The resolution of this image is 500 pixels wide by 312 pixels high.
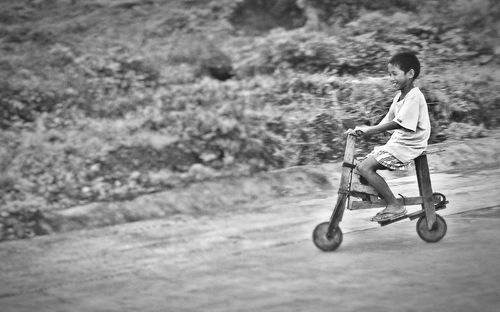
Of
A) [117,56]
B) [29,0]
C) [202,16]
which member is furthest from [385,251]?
[29,0]

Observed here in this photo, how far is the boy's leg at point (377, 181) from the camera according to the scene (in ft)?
18.7

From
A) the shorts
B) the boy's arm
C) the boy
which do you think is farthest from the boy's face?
the shorts

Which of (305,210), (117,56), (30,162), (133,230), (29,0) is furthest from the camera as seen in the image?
(29,0)

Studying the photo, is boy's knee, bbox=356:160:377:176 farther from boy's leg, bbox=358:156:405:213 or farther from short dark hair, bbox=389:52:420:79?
short dark hair, bbox=389:52:420:79

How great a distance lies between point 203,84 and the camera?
9586 millimetres

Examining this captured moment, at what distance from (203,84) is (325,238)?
4.26 metres

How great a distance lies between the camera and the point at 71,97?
9.11 m

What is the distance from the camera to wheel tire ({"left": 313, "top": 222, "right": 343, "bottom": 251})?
5.72m

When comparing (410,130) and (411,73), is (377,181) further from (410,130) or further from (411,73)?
(411,73)

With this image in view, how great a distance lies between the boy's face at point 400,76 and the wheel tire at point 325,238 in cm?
112

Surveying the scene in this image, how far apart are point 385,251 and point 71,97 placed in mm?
4715

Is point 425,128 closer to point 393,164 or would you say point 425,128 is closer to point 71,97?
point 393,164

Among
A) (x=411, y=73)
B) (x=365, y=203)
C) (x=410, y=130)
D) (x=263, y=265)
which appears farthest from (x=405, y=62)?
(x=263, y=265)

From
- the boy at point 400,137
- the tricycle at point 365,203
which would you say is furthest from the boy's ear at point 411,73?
the tricycle at point 365,203
